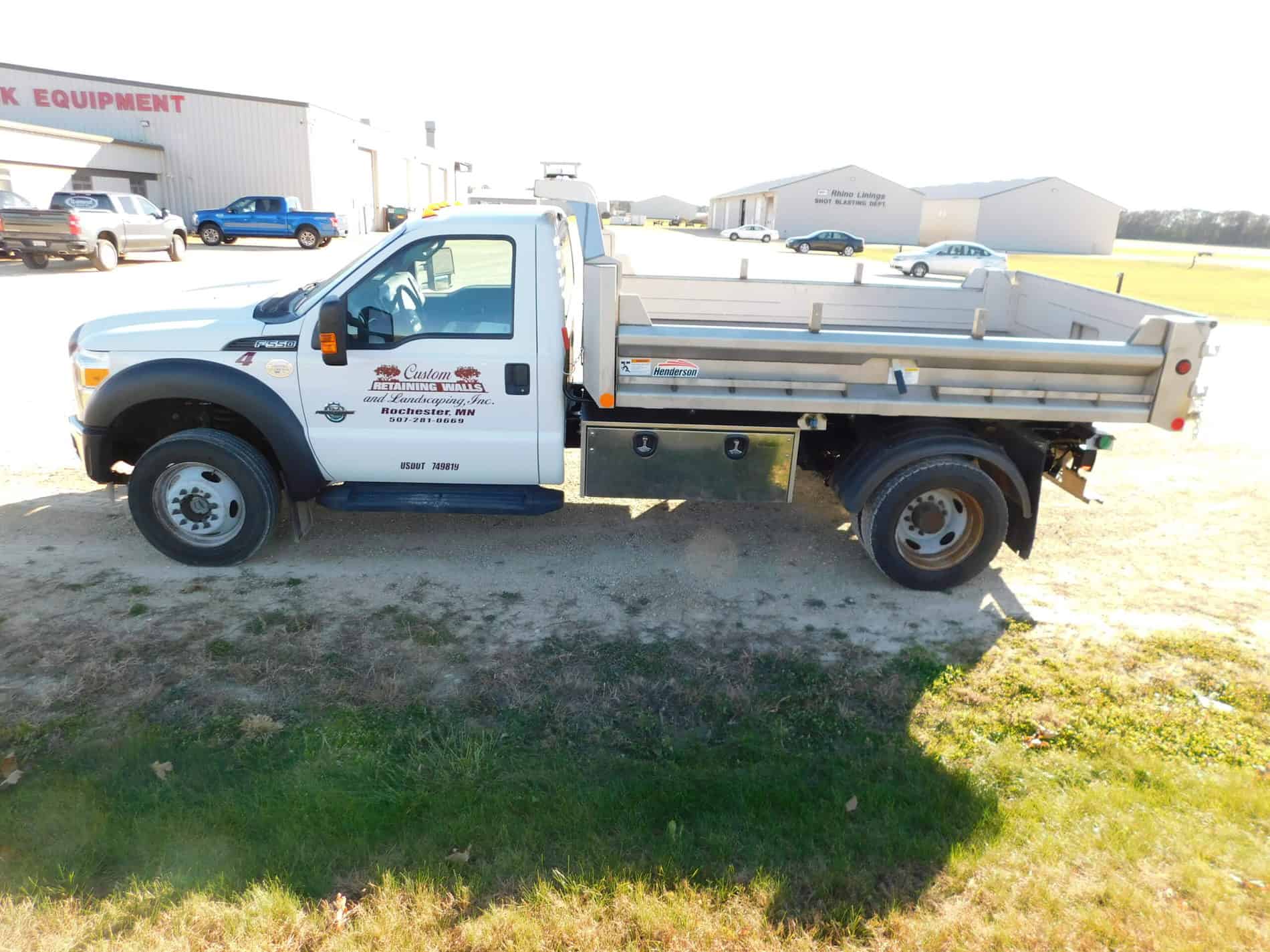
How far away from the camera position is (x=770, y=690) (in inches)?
171

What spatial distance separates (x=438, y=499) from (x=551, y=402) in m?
0.92

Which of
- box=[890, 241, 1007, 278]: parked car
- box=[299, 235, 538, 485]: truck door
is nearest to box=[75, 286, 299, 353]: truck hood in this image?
box=[299, 235, 538, 485]: truck door

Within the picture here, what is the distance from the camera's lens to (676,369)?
4.96 meters

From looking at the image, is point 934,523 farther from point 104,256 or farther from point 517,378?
point 104,256

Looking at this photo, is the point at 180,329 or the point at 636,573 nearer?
the point at 180,329

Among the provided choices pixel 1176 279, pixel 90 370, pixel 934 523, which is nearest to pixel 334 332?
pixel 90 370

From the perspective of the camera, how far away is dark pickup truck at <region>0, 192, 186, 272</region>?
20.3 metres

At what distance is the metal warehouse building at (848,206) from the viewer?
63.1 meters

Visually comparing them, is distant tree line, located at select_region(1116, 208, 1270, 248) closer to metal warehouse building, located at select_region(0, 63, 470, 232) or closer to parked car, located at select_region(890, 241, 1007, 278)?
parked car, located at select_region(890, 241, 1007, 278)

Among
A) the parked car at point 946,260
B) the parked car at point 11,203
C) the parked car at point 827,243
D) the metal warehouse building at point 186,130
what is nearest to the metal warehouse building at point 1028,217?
the parked car at point 827,243

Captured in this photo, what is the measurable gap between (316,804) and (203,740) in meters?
0.77

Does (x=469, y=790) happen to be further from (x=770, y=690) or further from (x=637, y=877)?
(x=770, y=690)

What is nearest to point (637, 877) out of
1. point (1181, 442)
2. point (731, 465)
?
point (731, 465)

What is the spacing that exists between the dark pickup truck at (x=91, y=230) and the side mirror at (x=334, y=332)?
1981 cm
